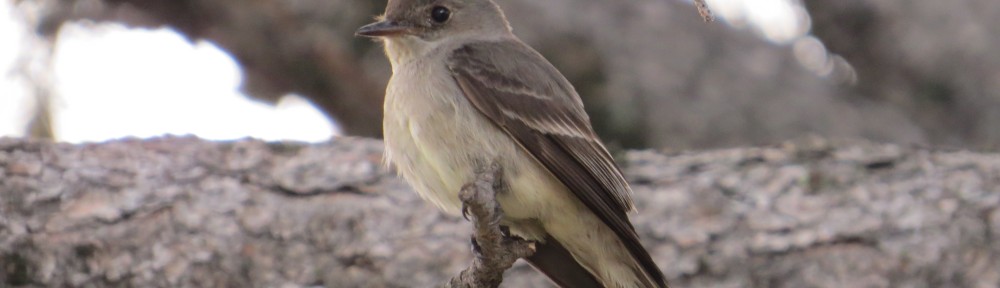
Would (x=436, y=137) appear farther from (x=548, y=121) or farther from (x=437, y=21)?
(x=437, y=21)

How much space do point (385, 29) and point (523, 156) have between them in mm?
848

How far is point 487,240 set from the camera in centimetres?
406

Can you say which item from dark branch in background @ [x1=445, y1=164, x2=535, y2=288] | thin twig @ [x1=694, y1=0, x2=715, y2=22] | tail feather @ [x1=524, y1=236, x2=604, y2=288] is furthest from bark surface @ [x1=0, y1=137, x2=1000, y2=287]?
thin twig @ [x1=694, y1=0, x2=715, y2=22]

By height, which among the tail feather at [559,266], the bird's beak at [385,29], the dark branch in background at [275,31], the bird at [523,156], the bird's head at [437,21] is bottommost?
the tail feather at [559,266]

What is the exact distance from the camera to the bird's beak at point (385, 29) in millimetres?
5031

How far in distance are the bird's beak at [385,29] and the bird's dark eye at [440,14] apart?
0.14m

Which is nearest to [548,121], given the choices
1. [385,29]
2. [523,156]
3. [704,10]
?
[523,156]

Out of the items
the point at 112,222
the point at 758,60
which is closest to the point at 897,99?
the point at 758,60

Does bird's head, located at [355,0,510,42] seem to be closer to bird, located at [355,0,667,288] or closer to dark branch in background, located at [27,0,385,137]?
bird, located at [355,0,667,288]

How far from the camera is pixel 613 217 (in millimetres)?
4500

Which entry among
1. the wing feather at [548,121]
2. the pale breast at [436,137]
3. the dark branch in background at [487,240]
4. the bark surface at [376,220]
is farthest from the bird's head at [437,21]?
the dark branch in background at [487,240]

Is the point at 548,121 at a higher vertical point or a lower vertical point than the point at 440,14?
lower

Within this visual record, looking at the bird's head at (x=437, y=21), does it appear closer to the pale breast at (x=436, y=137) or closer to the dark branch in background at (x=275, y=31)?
the pale breast at (x=436, y=137)

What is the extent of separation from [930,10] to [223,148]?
13.6 ft
